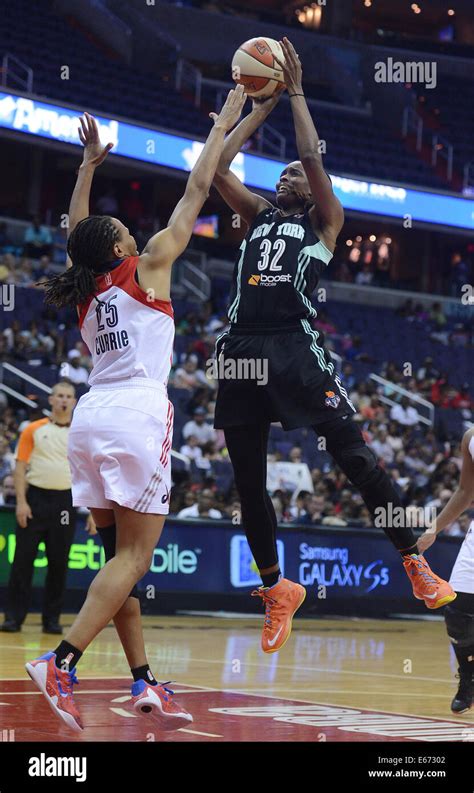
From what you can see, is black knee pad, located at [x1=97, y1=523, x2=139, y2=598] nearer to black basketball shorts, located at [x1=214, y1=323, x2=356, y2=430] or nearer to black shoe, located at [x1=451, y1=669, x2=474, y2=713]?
black basketball shorts, located at [x1=214, y1=323, x2=356, y2=430]

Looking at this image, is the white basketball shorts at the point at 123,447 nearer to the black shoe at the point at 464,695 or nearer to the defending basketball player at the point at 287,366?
the defending basketball player at the point at 287,366

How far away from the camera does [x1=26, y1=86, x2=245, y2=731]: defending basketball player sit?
15.7 ft

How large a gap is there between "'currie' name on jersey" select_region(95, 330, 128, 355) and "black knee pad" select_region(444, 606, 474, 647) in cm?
271

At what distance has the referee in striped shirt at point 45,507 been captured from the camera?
1029 centimetres

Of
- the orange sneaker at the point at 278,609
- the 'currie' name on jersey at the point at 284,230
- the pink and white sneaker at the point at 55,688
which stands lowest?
the pink and white sneaker at the point at 55,688

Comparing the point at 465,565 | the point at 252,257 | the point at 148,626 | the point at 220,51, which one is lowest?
the point at 148,626

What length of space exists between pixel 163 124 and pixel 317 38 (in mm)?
8392

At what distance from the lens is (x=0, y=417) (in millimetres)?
14883

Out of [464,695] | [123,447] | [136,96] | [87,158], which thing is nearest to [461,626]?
[464,695]

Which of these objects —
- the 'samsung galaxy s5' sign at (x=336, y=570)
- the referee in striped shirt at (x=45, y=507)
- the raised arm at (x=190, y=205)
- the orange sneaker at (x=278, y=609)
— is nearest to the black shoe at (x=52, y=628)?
the referee in striped shirt at (x=45, y=507)

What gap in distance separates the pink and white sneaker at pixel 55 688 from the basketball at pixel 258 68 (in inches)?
115

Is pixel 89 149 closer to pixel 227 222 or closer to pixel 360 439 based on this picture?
pixel 360 439
